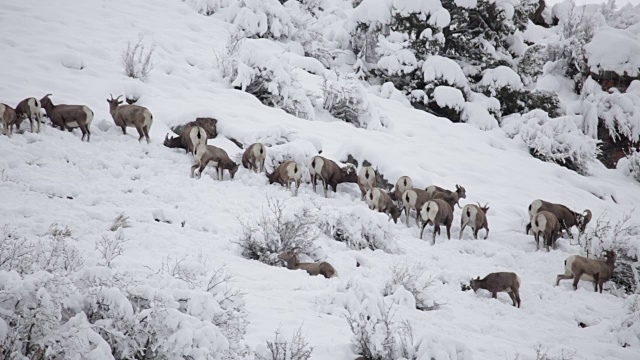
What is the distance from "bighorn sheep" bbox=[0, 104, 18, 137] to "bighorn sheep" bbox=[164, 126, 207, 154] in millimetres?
3043

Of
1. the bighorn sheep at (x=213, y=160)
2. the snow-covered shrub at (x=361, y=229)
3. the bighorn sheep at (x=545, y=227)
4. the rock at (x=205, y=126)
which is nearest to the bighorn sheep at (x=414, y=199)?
the snow-covered shrub at (x=361, y=229)

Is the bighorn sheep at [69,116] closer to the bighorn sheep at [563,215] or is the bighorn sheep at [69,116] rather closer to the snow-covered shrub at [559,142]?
the bighorn sheep at [563,215]

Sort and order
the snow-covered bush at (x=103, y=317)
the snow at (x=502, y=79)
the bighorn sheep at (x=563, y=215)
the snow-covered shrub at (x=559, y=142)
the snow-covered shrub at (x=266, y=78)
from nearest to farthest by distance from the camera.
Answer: the snow-covered bush at (x=103, y=317) < the bighorn sheep at (x=563, y=215) < the snow-covered shrub at (x=266, y=78) < the snow-covered shrub at (x=559, y=142) < the snow at (x=502, y=79)

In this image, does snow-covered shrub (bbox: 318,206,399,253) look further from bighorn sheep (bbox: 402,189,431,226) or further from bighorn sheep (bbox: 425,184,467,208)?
bighorn sheep (bbox: 425,184,467,208)

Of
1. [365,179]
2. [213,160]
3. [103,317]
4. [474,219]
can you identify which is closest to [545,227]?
[474,219]

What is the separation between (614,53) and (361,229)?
20.9m

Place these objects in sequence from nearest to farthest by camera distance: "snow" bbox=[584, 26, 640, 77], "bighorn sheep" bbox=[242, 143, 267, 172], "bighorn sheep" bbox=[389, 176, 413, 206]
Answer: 1. "bighorn sheep" bbox=[242, 143, 267, 172]
2. "bighorn sheep" bbox=[389, 176, 413, 206]
3. "snow" bbox=[584, 26, 640, 77]

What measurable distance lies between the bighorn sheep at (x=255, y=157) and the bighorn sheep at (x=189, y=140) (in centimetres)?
101

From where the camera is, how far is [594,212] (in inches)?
541

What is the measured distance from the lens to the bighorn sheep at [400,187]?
1181 centimetres

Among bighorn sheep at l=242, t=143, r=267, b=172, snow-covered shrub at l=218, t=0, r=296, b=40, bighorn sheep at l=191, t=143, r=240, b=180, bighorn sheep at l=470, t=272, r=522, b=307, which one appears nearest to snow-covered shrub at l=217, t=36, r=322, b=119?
bighorn sheep at l=242, t=143, r=267, b=172

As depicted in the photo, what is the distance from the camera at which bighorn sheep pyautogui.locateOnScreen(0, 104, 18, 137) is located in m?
9.05

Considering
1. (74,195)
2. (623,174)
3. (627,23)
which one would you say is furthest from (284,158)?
(627,23)

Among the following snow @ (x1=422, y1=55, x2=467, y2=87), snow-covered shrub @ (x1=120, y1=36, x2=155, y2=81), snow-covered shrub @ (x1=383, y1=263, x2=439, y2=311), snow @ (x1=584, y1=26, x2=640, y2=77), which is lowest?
snow-covered shrub @ (x1=383, y1=263, x2=439, y2=311)
